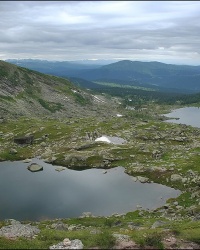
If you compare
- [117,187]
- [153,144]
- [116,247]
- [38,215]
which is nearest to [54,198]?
[38,215]

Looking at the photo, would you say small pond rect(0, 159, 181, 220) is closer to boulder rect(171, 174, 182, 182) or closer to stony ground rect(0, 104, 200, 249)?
boulder rect(171, 174, 182, 182)


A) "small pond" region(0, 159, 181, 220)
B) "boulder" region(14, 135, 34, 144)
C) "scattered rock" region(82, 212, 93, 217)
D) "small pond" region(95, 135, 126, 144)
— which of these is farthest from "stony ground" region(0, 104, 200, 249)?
"small pond" region(0, 159, 181, 220)

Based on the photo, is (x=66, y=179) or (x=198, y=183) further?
(x=66, y=179)

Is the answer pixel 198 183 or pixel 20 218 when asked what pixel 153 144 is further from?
pixel 20 218

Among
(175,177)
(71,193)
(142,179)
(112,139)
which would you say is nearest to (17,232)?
(71,193)

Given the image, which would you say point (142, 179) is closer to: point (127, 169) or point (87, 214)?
point (127, 169)

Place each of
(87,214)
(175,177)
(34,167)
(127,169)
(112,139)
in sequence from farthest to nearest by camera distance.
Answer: (112,139), (34,167), (127,169), (175,177), (87,214)

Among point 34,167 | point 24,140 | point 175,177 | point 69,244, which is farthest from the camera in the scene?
point 24,140
